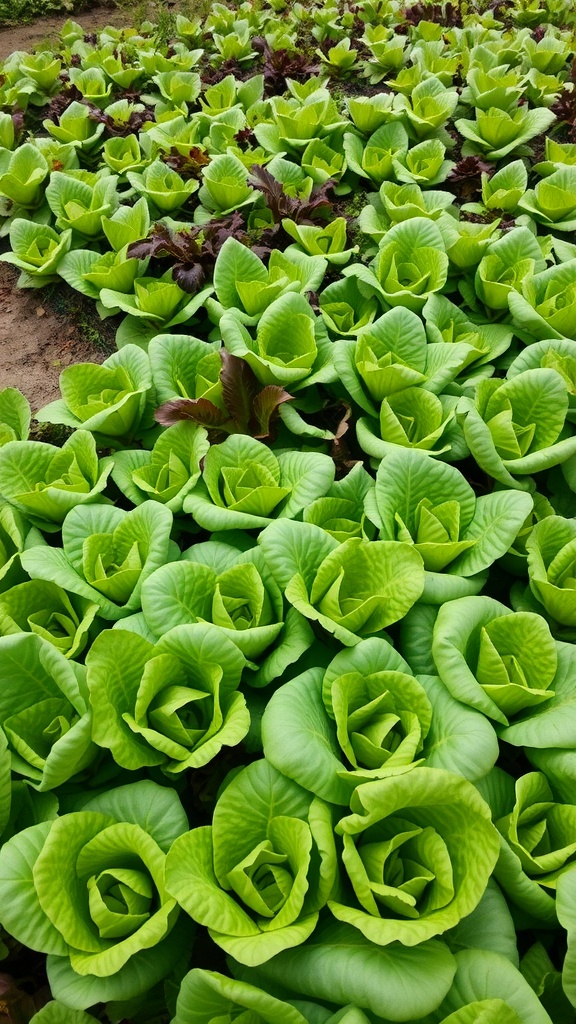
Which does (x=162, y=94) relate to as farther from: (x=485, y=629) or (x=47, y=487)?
(x=485, y=629)

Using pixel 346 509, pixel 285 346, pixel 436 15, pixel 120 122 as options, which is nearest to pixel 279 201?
pixel 285 346

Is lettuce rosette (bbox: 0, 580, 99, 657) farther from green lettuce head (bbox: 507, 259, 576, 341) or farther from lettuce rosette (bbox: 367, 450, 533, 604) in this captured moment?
green lettuce head (bbox: 507, 259, 576, 341)

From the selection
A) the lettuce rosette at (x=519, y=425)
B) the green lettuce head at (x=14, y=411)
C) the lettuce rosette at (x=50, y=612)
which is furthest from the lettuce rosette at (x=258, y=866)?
the green lettuce head at (x=14, y=411)

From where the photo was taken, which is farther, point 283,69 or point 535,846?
point 283,69

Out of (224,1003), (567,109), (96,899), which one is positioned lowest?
(224,1003)

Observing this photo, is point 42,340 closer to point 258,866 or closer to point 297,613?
point 297,613

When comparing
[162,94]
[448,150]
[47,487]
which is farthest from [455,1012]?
[162,94]

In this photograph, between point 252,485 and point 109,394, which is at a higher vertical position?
point 109,394
